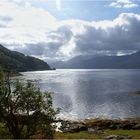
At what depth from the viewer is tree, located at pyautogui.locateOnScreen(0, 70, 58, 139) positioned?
4659 cm

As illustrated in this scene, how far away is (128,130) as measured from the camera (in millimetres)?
87875

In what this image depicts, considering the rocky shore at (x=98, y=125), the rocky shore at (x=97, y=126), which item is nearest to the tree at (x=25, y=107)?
the rocky shore at (x=97, y=126)

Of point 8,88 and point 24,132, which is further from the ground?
point 8,88

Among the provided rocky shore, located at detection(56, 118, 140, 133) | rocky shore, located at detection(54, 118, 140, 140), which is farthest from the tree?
rocky shore, located at detection(56, 118, 140, 133)

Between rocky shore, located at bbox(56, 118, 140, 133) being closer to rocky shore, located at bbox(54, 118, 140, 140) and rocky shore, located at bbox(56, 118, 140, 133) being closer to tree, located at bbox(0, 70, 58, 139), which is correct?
rocky shore, located at bbox(54, 118, 140, 140)

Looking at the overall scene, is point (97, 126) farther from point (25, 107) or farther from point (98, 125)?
point (25, 107)

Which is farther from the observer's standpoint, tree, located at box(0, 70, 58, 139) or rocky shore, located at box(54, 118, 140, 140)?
rocky shore, located at box(54, 118, 140, 140)

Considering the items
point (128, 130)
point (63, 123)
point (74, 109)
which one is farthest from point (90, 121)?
point (74, 109)

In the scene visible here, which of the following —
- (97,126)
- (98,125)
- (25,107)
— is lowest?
(97,126)

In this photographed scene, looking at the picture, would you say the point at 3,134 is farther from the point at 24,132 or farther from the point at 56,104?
the point at 56,104

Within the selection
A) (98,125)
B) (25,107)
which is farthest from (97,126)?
(25,107)

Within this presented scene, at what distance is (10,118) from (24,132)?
4.51m

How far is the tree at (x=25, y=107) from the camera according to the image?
4659cm

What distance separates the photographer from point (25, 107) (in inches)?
1854
